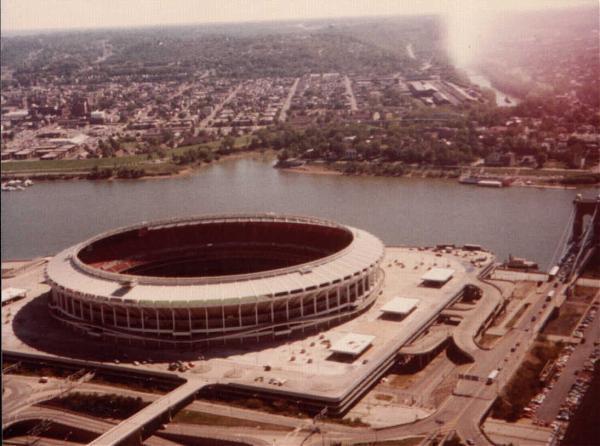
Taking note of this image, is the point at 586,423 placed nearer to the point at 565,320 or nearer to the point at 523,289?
the point at 565,320

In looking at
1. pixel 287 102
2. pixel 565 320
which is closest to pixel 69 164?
pixel 287 102

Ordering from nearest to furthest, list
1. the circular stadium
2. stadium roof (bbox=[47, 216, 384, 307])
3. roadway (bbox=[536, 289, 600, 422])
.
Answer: roadway (bbox=[536, 289, 600, 422])
stadium roof (bbox=[47, 216, 384, 307])
the circular stadium

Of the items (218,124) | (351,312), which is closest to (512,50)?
(351,312)

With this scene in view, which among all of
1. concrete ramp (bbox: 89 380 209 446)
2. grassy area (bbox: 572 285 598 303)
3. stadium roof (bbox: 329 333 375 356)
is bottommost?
grassy area (bbox: 572 285 598 303)

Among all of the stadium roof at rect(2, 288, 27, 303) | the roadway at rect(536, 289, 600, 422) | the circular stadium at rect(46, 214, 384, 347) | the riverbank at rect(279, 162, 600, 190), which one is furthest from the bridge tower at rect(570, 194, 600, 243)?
the stadium roof at rect(2, 288, 27, 303)

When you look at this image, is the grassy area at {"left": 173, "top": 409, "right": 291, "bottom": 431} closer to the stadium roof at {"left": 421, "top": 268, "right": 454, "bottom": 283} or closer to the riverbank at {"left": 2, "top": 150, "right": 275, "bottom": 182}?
the stadium roof at {"left": 421, "top": 268, "right": 454, "bottom": 283}

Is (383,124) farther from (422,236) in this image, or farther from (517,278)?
(517,278)
